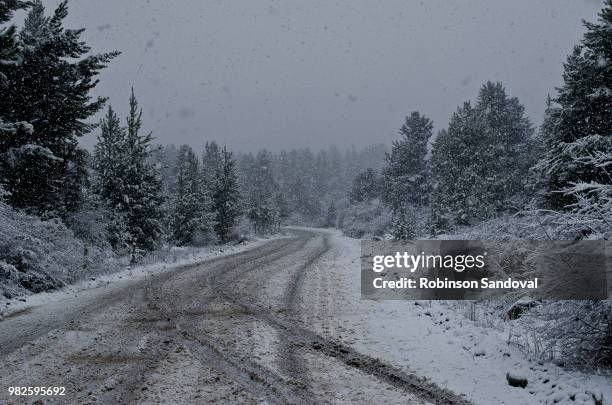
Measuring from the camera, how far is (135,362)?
222 inches

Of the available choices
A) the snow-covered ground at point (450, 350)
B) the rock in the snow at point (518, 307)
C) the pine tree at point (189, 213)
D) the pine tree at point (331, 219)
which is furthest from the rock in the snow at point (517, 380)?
the pine tree at point (331, 219)

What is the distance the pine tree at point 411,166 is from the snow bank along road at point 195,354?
34168 millimetres

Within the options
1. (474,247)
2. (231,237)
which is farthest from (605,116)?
(231,237)

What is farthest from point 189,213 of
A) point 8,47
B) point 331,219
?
point 331,219

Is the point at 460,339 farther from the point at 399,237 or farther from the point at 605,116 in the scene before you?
the point at 399,237

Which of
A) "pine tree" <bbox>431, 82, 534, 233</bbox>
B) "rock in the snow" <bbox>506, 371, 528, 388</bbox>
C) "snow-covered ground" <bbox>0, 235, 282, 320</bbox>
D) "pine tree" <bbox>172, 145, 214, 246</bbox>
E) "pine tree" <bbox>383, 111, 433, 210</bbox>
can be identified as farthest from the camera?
"pine tree" <bbox>383, 111, 433, 210</bbox>

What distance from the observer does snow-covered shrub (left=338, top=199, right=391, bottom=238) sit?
152 ft

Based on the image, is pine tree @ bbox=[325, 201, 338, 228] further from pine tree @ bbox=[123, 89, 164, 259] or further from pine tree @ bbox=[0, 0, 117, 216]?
pine tree @ bbox=[0, 0, 117, 216]

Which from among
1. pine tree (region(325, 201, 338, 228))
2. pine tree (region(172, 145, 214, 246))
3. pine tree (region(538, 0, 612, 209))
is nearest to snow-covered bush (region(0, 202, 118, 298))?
pine tree (region(538, 0, 612, 209))

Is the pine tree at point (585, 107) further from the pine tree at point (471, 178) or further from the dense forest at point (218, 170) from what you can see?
the pine tree at point (471, 178)

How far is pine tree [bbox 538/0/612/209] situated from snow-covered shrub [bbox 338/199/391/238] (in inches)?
960

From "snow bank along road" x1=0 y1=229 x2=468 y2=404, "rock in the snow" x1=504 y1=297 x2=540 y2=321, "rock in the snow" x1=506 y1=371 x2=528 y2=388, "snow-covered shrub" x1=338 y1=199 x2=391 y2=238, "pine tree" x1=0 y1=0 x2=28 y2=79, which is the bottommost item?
"snow bank along road" x1=0 y1=229 x2=468 y2=404

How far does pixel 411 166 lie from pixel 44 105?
36263 mm

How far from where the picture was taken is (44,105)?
13219 millimetres
